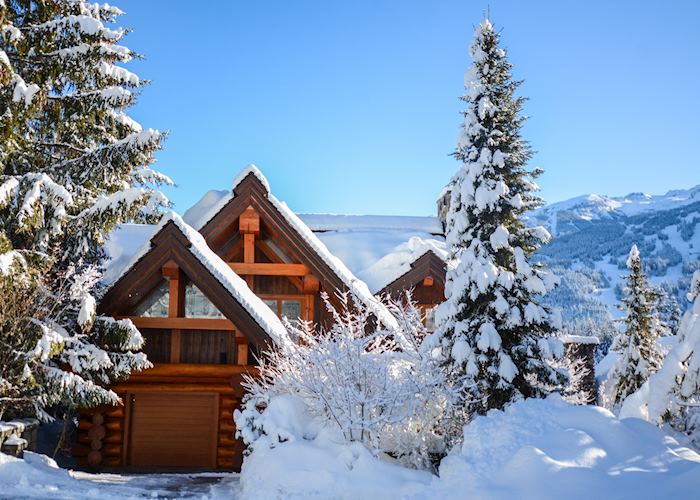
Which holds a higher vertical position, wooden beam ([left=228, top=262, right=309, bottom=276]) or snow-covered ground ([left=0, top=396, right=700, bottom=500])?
wooden beam ([left=228, top=262, right=309, bottom=276])

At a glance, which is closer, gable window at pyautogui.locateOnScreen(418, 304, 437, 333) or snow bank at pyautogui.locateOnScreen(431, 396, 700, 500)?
snow bank at pyautogui.locateOnScreen(431, 396, 700, 500)

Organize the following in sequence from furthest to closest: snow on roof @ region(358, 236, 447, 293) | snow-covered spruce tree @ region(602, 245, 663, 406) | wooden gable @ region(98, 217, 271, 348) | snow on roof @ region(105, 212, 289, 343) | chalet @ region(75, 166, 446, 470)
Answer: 1. snow-covered spruce tree @ region(602, 245, 663, 406)
2. snow on roof @ region(358, 236, 447, 293)
3. chalet @ region(75, 166, 446, 470)
4. wooden gable @ region(98, 217, 271, 348)
5. snow on roof @ region(105, 212, 289, 343)

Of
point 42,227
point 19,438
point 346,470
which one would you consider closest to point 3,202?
point 42,227

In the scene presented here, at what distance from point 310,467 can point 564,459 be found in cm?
354

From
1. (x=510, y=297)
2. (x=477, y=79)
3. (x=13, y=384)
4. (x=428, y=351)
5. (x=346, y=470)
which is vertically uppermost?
(x=477, y=79)

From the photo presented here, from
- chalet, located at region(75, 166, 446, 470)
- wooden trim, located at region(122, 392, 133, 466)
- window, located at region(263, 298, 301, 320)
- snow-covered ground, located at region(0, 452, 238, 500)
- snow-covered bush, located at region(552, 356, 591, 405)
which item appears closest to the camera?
snow-covered ground, located at region(0, 452, 238, 500)

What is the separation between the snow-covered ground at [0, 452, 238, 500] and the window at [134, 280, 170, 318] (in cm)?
353

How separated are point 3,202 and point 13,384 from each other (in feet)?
10.7

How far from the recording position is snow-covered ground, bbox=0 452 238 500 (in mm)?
8656

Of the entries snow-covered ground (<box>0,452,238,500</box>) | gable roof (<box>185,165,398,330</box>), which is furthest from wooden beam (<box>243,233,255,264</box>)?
snow-covered ground (<box>0,452,238,500</box>)

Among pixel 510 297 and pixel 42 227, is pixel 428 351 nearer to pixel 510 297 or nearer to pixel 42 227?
pixel 510 297

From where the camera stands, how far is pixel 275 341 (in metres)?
12.0

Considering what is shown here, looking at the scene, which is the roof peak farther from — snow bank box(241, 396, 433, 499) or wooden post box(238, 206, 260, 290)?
snow bank box(241, 396, 433, 499)

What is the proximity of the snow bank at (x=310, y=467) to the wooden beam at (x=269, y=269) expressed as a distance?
5.95 m
